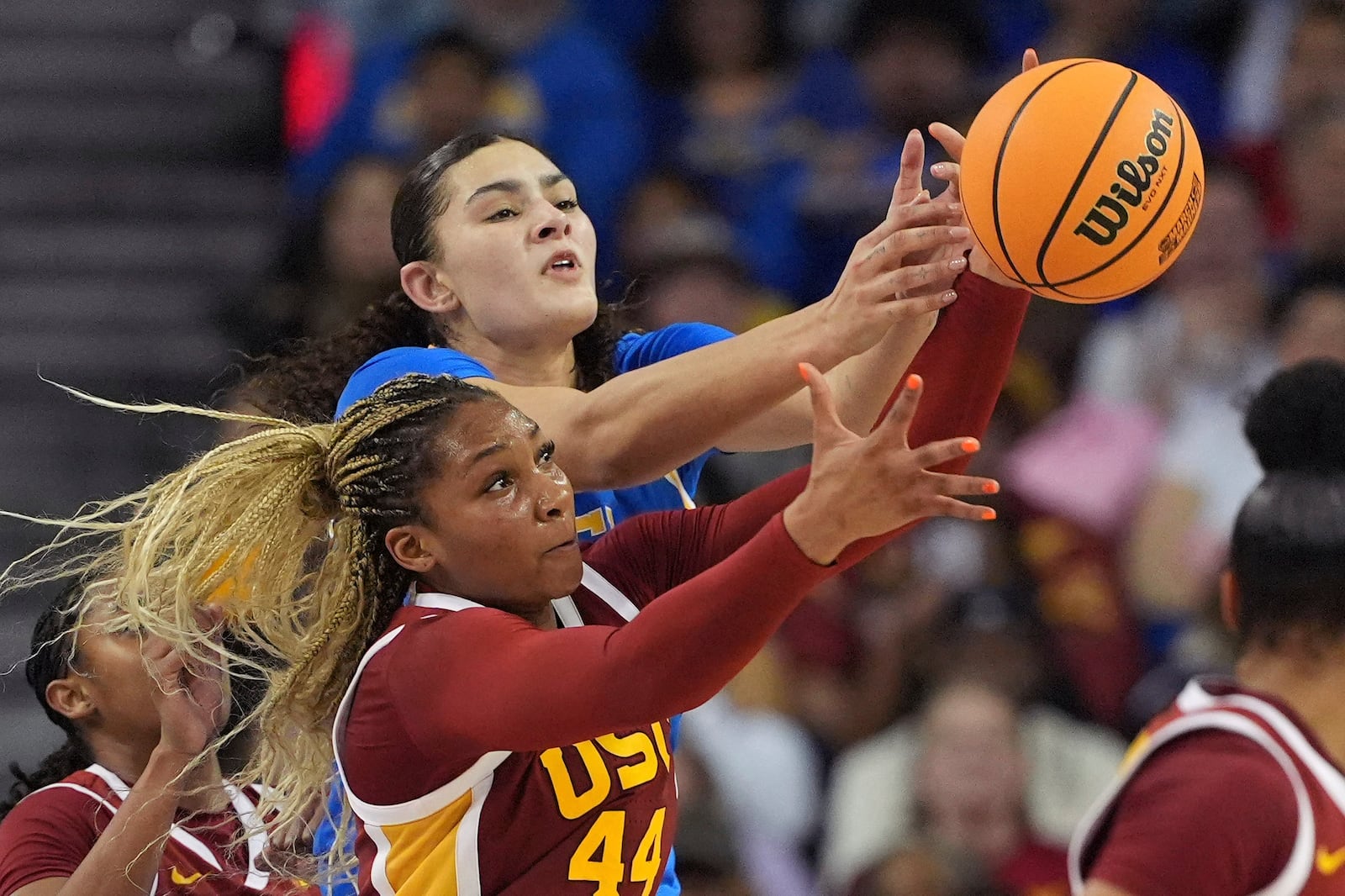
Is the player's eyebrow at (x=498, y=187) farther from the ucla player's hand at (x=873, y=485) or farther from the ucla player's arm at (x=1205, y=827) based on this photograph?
the ucla player's arm at (x=1205, y=827)

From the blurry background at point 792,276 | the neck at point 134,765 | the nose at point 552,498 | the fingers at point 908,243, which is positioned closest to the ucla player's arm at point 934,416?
the fingers at point 908,243

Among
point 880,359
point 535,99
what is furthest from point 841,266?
point 880,359

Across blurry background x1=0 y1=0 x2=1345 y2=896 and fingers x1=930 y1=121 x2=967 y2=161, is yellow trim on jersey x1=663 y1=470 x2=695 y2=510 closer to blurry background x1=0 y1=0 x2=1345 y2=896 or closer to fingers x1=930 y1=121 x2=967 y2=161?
fingers x1=930 y1=121 x2=967 y2=161

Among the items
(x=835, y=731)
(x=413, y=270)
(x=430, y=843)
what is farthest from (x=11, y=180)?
(x=430, y=843)

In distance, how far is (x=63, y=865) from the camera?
3.26 m

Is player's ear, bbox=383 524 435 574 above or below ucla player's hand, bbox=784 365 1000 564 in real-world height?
below

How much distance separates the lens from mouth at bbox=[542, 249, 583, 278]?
3389 mm

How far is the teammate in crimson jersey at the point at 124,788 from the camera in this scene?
10.2ft

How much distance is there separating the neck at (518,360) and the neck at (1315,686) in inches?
55.7

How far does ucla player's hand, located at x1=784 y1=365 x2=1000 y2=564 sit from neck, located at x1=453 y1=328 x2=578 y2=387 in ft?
4.25

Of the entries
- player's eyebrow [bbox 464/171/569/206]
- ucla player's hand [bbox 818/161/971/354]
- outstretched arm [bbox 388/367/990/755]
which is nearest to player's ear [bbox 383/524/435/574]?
outstretched arm [bbox 388/367/990/755]

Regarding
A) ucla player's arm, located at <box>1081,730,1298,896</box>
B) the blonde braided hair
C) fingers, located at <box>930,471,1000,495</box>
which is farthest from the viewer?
the blonde braided hair

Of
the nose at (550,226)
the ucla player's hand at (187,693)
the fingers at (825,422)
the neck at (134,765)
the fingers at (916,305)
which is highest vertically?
the fingers at (825,422)

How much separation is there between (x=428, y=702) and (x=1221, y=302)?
4276 millimetres
